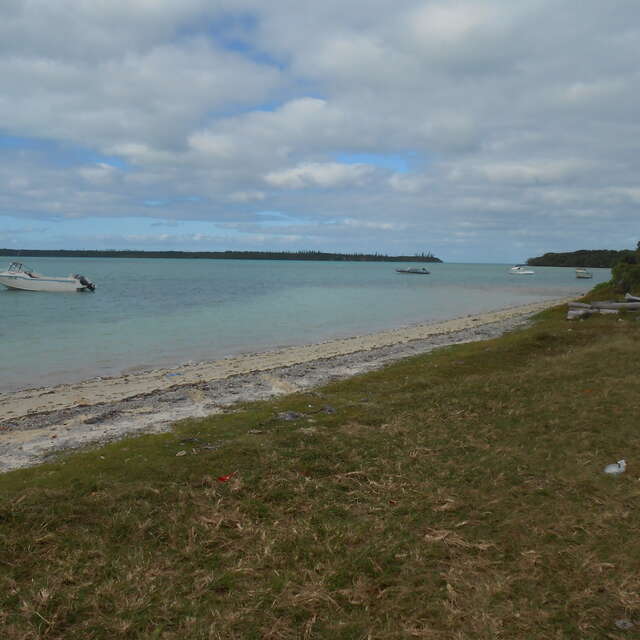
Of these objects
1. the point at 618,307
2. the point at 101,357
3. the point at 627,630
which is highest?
the point at 618,307

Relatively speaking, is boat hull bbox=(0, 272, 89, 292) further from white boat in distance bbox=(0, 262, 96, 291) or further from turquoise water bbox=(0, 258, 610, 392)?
turquoise water bbox=(0, 258, 610, 392)

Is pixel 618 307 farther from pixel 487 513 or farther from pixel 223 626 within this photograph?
pixel 223 626

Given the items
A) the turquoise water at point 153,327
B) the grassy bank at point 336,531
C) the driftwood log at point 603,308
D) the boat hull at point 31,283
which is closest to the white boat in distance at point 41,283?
the boat hull at point 31,283

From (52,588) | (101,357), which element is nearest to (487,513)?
(52,588)

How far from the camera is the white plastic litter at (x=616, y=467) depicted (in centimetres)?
712

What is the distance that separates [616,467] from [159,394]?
12.9m

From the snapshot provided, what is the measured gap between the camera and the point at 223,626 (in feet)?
13.8

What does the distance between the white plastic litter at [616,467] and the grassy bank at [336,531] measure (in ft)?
0.37

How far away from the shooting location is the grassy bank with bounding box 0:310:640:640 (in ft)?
14.3

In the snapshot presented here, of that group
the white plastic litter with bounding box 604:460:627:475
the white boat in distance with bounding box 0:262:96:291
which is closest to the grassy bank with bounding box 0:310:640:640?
the white plastic litter with bounding box 604:460:627:475

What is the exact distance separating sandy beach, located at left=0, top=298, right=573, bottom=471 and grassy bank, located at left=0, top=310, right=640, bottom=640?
2795mm

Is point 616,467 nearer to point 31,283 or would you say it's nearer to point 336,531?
point 336,531

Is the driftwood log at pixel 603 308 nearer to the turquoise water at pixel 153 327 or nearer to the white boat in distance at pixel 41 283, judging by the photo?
the turquoise water at pixel 153 327

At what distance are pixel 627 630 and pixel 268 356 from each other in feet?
68.9
